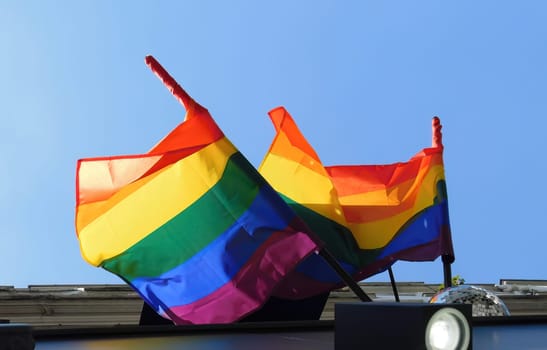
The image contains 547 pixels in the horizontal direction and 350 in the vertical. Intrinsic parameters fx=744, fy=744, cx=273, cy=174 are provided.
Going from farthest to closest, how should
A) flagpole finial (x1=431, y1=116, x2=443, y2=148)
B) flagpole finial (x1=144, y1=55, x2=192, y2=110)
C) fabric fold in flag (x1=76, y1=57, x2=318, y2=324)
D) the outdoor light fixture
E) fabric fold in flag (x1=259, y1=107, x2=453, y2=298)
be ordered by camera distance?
flagpole finial (x1=431, y1=116, x2=443, y2=148)
fabric fold in flag (x1=259, y1=107, x2=453, y2=298)
flagpole finial (x1=144, y1=55, x2=192, y2=110)
fabric fold in flag (x1=76, y1=57, x2=318, y2=324)
the outdoor light fixture

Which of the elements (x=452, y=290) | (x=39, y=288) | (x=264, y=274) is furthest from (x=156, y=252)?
(x=39, y=288)

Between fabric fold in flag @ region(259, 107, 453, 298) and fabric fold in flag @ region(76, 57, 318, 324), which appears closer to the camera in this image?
fabric fold in flag @ region(76, 57, 318, 324)

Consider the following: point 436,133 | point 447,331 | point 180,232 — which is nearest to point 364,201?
point 436,133

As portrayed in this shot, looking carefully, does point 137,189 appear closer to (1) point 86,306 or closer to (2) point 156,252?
(2) point 156,252

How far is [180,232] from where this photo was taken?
25.6 ft

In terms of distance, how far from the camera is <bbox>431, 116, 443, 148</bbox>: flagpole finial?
11.0 metres

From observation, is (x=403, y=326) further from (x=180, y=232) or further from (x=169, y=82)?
(x=169, y=82)

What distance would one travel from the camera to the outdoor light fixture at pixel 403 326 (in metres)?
1.76

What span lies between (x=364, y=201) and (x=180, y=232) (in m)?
3.43

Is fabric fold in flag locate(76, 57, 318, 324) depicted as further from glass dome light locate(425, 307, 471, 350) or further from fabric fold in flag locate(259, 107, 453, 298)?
glass dome light locate(425, 307, 471, 350)

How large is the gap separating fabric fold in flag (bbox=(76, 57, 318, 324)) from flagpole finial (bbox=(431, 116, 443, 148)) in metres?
4.03

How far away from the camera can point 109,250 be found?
25.6 feet

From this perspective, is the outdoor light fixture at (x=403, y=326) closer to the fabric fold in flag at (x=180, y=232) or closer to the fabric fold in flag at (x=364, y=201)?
the fabric fold in flag at (x=180, y=232)

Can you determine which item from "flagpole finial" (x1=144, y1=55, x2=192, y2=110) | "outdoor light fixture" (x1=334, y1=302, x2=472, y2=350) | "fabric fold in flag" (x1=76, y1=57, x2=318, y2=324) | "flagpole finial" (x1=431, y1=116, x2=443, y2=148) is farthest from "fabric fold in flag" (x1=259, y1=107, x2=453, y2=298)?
"outdoor light fixture" (x1=334, y1=302, x2=472, y2=350)
